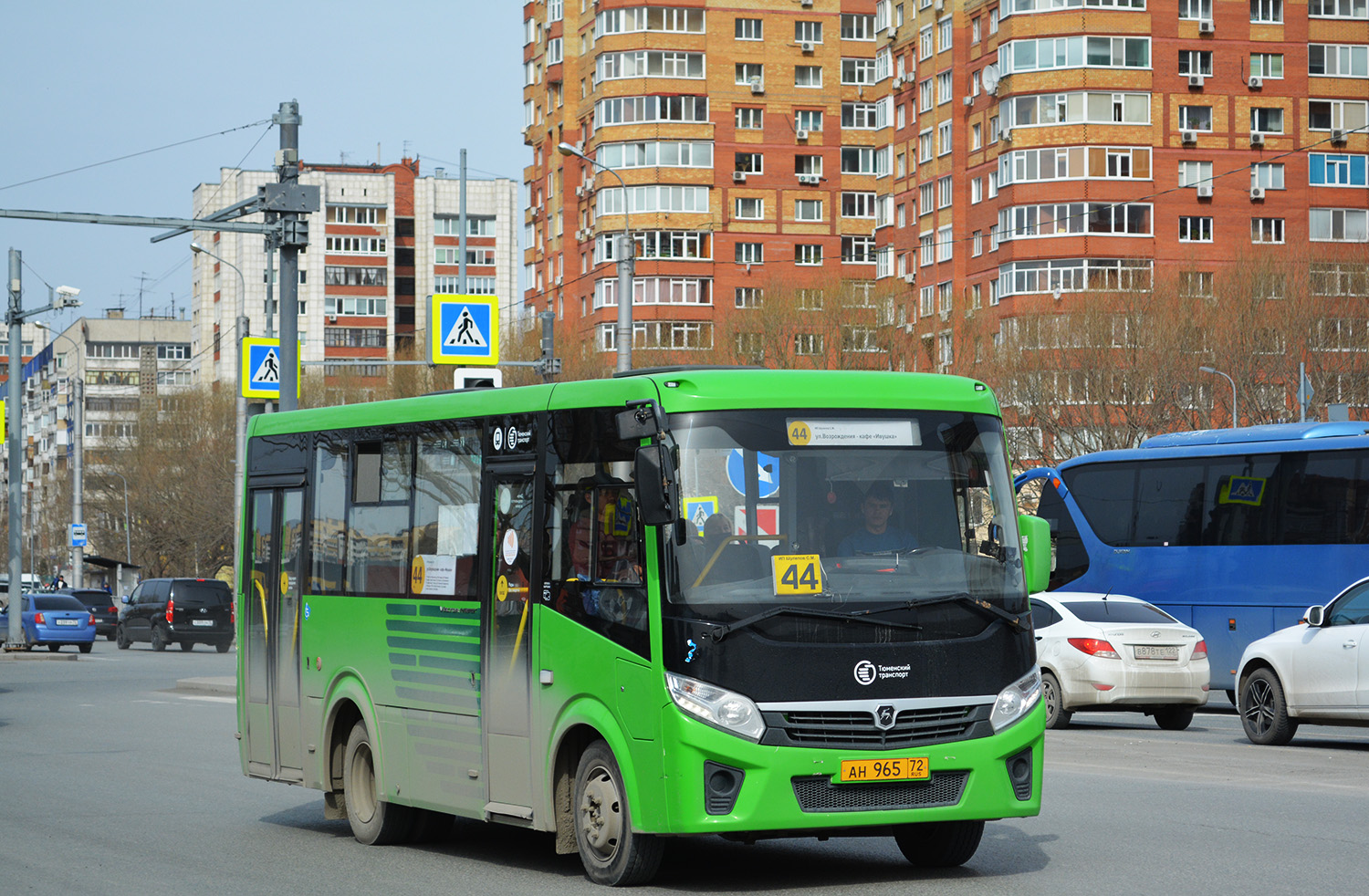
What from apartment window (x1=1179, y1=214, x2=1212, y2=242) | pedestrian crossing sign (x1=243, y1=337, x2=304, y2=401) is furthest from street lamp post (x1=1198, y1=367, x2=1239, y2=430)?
pedestrian crossing sign (x1=243, y1=337, x2=304, y2=401)

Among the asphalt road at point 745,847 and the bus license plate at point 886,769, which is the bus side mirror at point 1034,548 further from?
the asphalt road at point 745,847

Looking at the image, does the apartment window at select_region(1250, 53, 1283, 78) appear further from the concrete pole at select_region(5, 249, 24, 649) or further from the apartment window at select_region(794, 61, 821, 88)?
the concrete pole at select_region(5, 249, 24, 649)

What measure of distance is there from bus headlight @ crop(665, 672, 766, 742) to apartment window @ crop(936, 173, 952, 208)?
234ft

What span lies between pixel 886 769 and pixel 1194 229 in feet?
224

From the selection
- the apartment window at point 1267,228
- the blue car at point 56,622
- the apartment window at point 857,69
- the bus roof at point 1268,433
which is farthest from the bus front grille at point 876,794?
the apartment window at point 857,69

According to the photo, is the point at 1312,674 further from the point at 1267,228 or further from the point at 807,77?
the point at 807,77

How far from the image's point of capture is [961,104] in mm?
78062

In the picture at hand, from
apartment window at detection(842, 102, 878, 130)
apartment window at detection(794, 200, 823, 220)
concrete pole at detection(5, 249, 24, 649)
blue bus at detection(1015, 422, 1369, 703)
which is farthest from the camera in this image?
apartment window at detection(842, 102, 878, 130)

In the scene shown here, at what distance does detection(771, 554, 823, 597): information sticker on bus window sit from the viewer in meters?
9.27

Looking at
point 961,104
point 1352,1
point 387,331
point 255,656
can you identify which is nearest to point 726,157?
point 961,104

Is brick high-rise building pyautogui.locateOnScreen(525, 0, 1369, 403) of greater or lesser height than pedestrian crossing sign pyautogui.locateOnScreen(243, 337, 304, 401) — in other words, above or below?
above

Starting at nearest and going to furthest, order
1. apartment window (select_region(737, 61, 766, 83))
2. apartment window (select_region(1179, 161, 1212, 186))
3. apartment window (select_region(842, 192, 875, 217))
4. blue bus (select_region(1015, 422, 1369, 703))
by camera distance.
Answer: blue bus (select_region(1015, 422, 1369, 703))
apartment window (select_region(1179, 161, 1212, 186))
apartment window (select_region(737, 61, 766, 83))
apartment window (select_region(842, 192, 875, 217))

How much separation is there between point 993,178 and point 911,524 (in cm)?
6742

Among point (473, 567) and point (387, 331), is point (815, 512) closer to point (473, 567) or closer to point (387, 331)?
point (473, 567)
